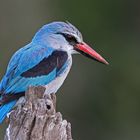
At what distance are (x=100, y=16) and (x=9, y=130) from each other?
9380 mm

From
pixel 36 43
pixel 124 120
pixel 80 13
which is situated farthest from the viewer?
pixel 80 13

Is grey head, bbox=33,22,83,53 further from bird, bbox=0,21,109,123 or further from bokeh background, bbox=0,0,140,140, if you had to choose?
bokeh background, bbox=0,0,140,140

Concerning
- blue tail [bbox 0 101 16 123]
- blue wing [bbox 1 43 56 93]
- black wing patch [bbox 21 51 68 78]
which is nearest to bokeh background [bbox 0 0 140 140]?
black wing patch [bbox 21 51 68 78]

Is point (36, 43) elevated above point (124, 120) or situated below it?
above

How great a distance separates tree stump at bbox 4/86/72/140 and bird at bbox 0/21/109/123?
3.34 ft

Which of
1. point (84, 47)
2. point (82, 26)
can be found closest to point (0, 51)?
point (82, 26)

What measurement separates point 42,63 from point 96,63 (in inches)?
→ 267

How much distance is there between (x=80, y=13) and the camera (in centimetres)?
1650

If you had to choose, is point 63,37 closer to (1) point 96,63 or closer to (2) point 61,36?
(2) point 61,36

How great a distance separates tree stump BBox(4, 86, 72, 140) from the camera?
7.18 meters

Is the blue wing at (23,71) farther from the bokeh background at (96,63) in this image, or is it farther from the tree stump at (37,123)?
the bokeh background at (96,63)

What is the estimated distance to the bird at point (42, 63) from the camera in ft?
28.0

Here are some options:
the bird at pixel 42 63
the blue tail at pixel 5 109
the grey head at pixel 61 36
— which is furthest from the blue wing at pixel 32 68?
the grey head at pixel 61 36

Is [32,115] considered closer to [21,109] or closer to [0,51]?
[21,109]
